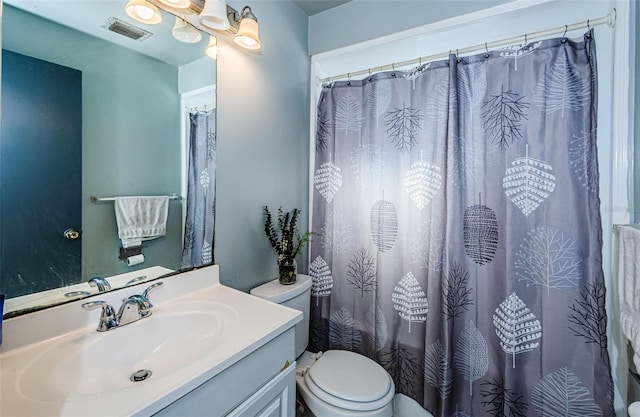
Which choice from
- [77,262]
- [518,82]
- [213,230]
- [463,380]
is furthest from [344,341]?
[518,82]

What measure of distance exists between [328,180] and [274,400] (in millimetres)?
1151

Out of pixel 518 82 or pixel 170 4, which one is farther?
pixel 518 82

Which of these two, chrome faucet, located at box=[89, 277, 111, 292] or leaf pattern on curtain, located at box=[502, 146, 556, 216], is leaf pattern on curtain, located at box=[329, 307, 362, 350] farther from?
chrome faucet, located at box=[89, 277, 111, 292]

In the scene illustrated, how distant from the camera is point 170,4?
1050 mm

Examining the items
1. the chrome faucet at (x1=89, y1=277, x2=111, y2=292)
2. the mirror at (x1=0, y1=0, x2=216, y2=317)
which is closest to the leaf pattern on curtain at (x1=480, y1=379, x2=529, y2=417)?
the mirror at (x1=0, y1=0, x2=216, y2=317)

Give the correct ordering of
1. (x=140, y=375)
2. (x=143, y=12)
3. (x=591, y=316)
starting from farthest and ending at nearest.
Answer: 1. (x=591, y=316)
2. (x=143, y=12)
3. (x=140, y=375)

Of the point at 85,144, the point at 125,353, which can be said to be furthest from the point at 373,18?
the point at 125,353

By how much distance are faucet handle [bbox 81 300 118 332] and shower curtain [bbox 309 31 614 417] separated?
1.10m

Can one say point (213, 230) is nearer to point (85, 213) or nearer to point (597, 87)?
point (85, 213)

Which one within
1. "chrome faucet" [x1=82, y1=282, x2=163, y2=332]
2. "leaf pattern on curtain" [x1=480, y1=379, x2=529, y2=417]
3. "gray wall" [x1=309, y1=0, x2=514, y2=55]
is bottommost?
"leaf pattern on curtain" [x1=480, y1=379, x2=529, y2=417]

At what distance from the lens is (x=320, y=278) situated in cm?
175

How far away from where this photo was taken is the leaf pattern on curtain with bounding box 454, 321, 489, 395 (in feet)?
4.30

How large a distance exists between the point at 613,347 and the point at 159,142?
1995 mm

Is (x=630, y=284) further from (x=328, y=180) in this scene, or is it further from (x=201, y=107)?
(x=201, y=107)
